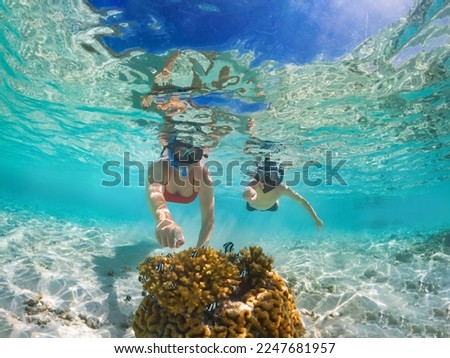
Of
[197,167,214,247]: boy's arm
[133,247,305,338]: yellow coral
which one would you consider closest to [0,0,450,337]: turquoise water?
[133,247,305,338]: yellow coral

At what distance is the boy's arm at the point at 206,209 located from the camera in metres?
7.77

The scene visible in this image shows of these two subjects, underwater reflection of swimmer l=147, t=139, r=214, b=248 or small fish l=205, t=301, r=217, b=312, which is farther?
underwater reflection of swimmer l=147, t=139, r=214, b=248

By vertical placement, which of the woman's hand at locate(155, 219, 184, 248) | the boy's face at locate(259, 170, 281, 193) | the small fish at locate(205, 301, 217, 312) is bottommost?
the small fish at locate(205, 301, 217, 312)

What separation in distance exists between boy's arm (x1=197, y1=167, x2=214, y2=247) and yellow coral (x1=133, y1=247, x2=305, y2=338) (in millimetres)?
2550

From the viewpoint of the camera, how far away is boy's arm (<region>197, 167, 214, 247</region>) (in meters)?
7.77

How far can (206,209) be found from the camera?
8.43 meters

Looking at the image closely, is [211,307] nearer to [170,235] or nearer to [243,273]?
[243,273]

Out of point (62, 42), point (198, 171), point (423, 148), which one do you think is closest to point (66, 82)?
point (62, 42)

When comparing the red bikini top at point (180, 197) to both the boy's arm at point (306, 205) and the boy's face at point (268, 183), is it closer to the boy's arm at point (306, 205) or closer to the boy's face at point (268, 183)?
the boy's face at point (268, 183)

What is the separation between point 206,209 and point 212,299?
4081 millimetres

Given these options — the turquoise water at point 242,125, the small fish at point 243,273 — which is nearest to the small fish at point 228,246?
the small fish at point 243,273

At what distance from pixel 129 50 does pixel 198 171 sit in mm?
4125

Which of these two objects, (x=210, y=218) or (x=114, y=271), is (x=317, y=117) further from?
(x=114, y=271)

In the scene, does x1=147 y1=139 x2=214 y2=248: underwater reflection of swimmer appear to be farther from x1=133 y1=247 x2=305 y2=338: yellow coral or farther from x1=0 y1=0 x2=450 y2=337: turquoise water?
x1=0 y1=0 x2=450 y2=337: turquoise water
